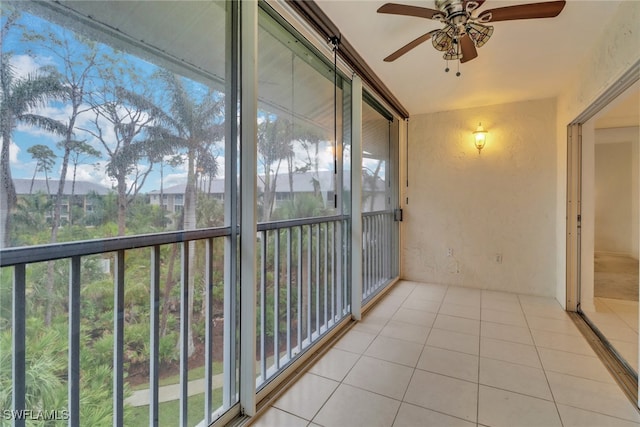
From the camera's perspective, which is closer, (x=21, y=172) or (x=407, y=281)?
(x=21, y=172)

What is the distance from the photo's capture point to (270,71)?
1.98m

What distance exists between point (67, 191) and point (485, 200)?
13.9ft

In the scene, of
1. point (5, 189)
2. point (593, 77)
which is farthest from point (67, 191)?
point (593, 77)

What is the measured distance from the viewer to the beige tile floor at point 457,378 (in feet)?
5.16

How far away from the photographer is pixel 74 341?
1003 mm

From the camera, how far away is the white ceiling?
199 cm

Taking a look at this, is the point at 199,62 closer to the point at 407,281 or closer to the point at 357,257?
the point at 357,257

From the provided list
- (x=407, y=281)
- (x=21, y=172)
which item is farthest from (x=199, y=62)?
(x=407, y=281)

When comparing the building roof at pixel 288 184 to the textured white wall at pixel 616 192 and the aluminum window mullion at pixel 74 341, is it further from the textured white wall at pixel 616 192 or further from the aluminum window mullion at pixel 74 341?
the textured white wall at pixel 616 192

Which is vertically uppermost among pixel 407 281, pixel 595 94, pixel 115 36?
pixel 595 94

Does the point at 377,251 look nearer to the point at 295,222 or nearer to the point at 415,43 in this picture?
the point at 295,222

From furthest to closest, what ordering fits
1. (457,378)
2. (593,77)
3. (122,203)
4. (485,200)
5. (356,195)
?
(485,200)
(356,195)
(593,77)
(457,378)
(122,203)

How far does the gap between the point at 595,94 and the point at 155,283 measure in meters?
3.41

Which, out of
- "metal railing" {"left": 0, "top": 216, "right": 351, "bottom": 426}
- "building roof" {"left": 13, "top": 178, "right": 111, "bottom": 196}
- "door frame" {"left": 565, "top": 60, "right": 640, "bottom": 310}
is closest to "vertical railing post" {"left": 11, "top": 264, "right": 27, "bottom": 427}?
"metal railing" {"left": 0, "top": 216, "right": 351, "bottom": 426}
